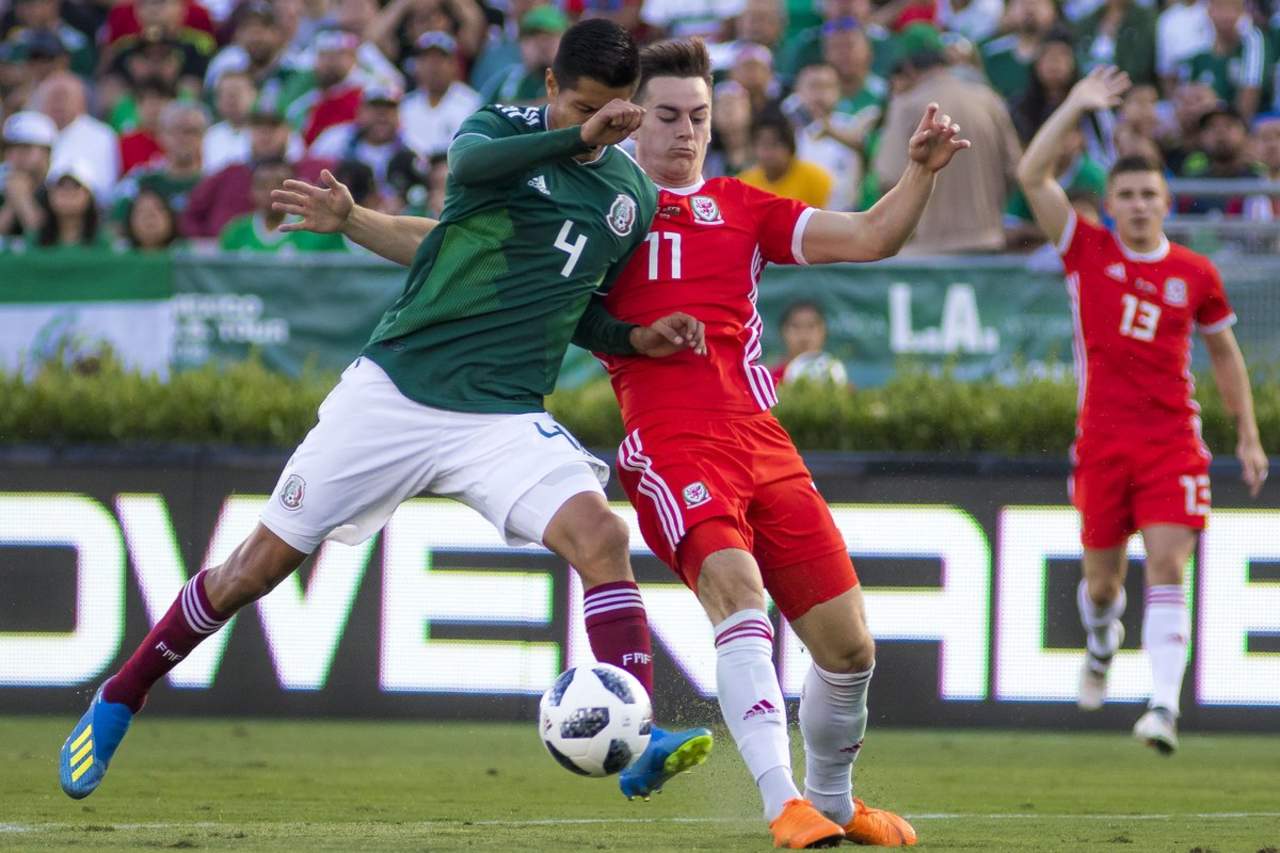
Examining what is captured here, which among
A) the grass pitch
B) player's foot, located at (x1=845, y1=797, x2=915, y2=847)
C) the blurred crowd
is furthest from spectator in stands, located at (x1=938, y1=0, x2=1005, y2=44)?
player's foot, located at (x1=845, y1=797, x2=915, y2=847)

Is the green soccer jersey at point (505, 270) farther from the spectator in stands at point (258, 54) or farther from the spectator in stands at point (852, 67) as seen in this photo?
the spectator in stands at point (258, 54)

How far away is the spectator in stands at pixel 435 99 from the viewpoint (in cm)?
1393

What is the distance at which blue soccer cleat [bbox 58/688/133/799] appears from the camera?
233 inches

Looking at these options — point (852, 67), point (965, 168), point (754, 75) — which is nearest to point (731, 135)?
point (754, 75)

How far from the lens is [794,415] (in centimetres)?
972

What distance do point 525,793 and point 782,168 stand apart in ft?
17.3

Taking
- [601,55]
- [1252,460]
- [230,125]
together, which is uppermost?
[601,55]

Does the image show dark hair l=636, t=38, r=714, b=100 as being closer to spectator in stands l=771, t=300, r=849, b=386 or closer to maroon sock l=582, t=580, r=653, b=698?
maroon sock l=582, t=580, r=653, b=698

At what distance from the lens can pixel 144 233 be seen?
1248 cm

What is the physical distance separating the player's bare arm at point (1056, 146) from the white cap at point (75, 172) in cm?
684

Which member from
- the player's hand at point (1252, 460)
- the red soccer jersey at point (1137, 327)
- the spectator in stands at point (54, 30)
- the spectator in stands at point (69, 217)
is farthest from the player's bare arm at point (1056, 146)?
the spectator in stands at point (54, 30)

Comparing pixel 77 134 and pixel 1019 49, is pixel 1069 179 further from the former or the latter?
pixel 77 134

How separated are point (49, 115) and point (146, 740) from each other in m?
A: 7.51

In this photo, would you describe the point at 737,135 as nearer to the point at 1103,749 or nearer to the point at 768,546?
the point at 1103,749
